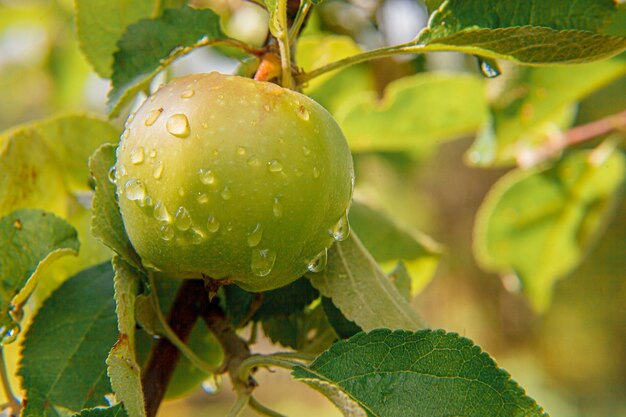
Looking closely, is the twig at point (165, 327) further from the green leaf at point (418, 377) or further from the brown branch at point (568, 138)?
the brown branch at point (568, 138)

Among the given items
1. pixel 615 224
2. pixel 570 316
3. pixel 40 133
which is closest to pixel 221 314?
pixel 40 133

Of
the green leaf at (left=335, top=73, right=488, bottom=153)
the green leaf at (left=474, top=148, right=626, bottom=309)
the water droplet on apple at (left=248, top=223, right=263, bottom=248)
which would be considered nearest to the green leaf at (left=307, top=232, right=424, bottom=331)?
the water droplet on apple at (left=248, top=223, right=263, bottom=248)

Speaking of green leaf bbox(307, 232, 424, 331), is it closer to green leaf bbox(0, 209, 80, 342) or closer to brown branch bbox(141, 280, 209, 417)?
brown branch bbox(141, 280, 209, 417)

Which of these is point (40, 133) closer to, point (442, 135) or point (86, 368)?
point (86, 368)

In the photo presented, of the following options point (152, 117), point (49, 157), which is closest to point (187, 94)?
point (152, 117)

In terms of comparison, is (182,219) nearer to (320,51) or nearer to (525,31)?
(525,31)

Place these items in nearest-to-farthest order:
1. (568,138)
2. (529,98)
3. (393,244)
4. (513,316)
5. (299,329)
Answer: (299,329), (393,244), (529,98), (568,138), (513,316)

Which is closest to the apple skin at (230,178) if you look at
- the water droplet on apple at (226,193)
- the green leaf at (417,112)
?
the water droplet on apple at (226,193)
